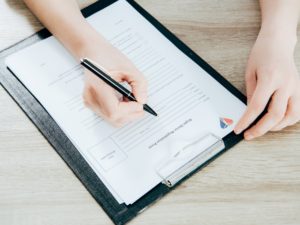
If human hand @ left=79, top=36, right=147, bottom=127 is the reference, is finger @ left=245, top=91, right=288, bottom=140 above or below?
below

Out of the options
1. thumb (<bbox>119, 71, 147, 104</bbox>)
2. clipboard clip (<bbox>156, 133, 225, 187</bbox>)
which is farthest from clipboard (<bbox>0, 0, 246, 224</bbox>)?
thumb (<bbox>119, 71, 147, 104</bbox>)

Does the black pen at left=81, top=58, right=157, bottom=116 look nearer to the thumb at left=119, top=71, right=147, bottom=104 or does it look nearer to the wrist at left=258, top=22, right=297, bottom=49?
the thumb at left=119, top=71, right=147, bottom=104

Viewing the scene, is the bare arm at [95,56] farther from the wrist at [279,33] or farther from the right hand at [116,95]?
the wrist at [279,33]

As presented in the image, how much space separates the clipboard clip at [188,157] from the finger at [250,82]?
0.10 metres

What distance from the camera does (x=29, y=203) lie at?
0.60 meters

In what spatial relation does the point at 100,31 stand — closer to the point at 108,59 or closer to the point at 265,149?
the point at 108,59

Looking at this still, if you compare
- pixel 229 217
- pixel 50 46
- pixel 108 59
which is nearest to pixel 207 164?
pixel 229 217

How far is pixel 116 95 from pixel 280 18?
0.35 metres

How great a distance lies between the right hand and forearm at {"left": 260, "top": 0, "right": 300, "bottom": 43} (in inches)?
10.5

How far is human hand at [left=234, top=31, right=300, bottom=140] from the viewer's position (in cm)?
64

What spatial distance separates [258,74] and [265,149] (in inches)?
5.2

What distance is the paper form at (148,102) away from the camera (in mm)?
621

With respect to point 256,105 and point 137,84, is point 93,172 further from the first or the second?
point 256,105

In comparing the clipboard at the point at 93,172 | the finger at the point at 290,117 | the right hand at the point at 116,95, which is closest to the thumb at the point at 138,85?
the right hand at the point at 116,95
